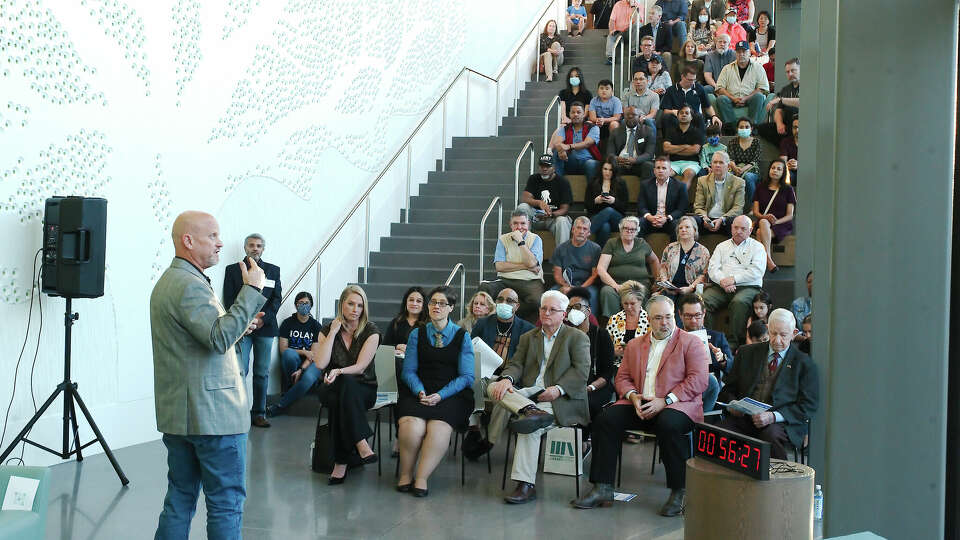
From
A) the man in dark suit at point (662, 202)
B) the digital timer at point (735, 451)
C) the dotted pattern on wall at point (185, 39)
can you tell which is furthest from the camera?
the man in dark suit at point (662, 202)

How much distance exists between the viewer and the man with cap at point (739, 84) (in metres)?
11.9

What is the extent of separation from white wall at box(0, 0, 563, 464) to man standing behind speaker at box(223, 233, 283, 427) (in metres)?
0.16

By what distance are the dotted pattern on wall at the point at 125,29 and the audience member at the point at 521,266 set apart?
3.61 meters

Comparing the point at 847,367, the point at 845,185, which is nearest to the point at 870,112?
the point at 845,185

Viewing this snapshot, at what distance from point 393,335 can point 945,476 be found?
465 centimetres

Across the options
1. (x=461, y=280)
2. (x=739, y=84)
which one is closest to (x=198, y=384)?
(x=461, y=280)

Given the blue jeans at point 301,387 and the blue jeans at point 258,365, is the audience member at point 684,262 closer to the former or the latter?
the blue jeans at point 301,387

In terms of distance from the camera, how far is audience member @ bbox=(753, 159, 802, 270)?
373 inches

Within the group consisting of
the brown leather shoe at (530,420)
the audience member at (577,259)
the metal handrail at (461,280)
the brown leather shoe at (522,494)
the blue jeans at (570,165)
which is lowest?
the brown leather shoe at (522,494)

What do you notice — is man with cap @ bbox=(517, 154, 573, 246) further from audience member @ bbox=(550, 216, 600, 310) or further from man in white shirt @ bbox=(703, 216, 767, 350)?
man in white shirt @ bbox=(703, 216, 767, 350)

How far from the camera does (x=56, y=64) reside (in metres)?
6.73

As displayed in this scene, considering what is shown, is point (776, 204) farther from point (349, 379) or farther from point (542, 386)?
point (349, 379)

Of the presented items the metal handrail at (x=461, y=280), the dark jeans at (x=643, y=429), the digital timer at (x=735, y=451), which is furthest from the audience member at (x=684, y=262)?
the digital timer at (x=735, y=451)

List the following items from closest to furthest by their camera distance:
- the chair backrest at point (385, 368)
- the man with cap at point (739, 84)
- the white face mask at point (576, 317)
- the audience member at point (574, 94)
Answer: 1. the chair backrest at point (385, 368)
2. the white face mask at point (576, 317)
3. the man with cap at point (739, 84)
4. the audience member at point (574, 94)
